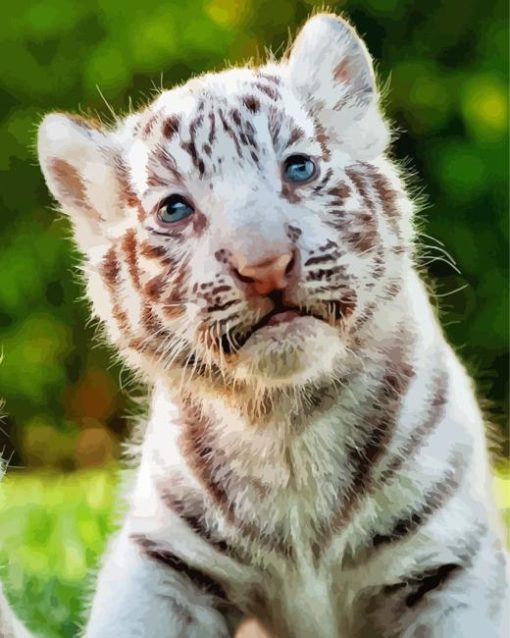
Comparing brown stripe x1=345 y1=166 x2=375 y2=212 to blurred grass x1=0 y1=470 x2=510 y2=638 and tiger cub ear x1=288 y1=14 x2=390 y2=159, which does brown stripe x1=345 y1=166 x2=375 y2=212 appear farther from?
blurred grass x1=0 y1=470 x2=510 y2=638

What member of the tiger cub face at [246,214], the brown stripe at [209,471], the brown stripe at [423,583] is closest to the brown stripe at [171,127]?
the tiger cub face at [246,214]

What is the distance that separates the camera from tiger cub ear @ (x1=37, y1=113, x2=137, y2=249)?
1.72 ft

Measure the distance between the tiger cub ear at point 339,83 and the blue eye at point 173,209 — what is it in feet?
0.25

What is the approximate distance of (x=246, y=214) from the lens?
473 millimetres

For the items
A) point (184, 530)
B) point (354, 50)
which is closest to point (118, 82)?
point (354, 50)

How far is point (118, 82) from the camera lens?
0.59m

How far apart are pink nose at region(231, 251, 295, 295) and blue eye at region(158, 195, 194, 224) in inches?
1.7

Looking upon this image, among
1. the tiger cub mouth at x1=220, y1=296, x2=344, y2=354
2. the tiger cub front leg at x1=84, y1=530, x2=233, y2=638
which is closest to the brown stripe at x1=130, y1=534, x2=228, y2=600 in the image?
the tiger cub front leg at x1=84, y1=530, x2=233, y2=638

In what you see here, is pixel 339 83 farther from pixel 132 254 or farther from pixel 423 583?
pixel 423 583

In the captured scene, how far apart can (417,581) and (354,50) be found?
0.26 meters

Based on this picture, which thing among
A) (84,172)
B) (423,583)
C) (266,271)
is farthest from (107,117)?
(423,583)

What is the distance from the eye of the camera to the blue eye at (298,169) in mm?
497

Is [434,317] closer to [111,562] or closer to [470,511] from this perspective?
[470,511]

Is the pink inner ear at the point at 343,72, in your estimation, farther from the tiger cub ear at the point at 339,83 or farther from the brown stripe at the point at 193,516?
the brown stripe at the point at 193,516
